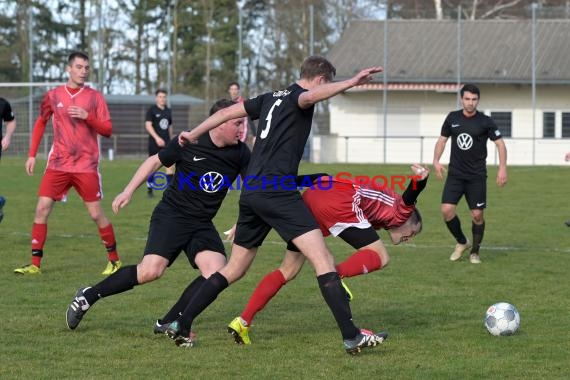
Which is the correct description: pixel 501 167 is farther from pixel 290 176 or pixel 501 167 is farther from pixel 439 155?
pixel 290 176

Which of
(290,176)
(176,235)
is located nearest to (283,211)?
(290,176)

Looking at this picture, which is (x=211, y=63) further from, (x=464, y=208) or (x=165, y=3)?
(x=464, y=208)

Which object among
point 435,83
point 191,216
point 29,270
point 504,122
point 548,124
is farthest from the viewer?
point 435,83

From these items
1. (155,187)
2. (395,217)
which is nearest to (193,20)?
(155,187)

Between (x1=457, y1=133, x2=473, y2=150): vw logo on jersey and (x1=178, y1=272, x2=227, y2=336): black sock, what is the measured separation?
5.65 m

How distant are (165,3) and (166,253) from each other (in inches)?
1691

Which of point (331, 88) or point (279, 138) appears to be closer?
point (331, 88)

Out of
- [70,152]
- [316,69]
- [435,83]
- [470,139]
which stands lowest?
[70,152]

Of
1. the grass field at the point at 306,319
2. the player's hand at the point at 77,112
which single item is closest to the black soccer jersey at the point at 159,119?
the grass field at the point at 306,319

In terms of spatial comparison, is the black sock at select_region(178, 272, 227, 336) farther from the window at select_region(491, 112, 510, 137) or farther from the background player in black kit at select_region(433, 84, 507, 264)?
the window at select_region(491, 112, 510, 137)

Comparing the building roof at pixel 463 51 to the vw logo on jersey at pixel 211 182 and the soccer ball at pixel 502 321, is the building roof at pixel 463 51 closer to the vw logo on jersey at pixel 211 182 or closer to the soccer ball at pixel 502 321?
the soccer ball at pixel 502 321

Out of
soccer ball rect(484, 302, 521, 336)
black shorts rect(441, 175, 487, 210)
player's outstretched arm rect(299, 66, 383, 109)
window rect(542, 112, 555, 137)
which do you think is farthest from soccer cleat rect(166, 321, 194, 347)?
window rect(542, 112, 555, 137)

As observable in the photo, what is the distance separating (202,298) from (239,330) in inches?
13.0

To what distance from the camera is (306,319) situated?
25.4ft
